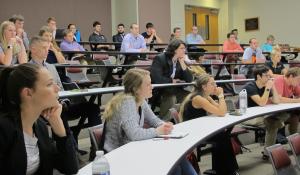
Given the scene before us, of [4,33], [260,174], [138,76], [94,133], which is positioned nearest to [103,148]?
[94,133]

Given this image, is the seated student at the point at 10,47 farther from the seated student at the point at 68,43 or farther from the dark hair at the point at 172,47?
the seated student at the point at 68,43

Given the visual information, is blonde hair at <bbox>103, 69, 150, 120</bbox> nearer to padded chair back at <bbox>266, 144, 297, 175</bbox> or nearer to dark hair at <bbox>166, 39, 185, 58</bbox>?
padded chair back at <bbox>266, 144, 297, 175</bbox>

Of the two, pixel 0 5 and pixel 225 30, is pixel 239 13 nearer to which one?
pixel 225 30

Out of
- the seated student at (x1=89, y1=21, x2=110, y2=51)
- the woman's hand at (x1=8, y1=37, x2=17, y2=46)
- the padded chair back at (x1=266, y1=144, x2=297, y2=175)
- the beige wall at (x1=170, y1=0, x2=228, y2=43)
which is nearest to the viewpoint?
the padded chair back at (x1=266, y1=144, x2=297, y2=175)

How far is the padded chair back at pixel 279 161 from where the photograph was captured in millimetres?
2551

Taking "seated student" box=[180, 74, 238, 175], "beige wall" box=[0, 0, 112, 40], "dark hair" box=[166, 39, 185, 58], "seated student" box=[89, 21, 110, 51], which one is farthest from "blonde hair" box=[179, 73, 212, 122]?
"beige wall" box=[0, 0, 112, 40]

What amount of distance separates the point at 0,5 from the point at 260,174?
6915mm

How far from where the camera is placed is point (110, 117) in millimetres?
2768

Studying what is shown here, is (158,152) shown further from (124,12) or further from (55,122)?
(124,12)

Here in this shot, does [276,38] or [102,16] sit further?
[276,38]

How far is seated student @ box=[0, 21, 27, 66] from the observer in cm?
460

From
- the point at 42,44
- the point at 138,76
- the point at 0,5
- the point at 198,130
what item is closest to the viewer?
the point at 138,76

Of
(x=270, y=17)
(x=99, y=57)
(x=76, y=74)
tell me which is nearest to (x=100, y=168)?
(x=76, y=74)

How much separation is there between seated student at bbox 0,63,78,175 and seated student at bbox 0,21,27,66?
2927 mm
